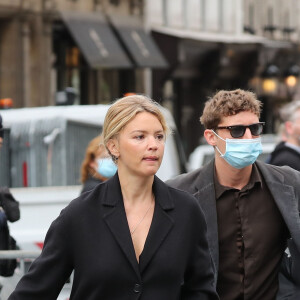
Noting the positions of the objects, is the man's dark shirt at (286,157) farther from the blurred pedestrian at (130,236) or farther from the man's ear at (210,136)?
the blurred pedestrian at (130,236)

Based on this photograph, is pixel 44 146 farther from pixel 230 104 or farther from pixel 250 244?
pixel 250 244

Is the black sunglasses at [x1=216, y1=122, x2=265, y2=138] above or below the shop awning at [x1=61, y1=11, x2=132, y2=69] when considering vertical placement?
above

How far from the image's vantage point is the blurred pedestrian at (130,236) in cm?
412

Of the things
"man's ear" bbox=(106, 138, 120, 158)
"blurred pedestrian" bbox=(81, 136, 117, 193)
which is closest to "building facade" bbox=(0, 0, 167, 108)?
"blurred pedestrian" bbox=(81, 136, 117, 193)

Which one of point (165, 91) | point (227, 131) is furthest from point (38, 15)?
point (227, 131)

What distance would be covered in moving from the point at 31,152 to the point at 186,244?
8.09 meters

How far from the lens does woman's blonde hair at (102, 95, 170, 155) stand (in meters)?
4.24

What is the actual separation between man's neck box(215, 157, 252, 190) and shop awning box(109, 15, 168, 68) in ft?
79.1

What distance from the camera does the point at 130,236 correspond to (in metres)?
4.18

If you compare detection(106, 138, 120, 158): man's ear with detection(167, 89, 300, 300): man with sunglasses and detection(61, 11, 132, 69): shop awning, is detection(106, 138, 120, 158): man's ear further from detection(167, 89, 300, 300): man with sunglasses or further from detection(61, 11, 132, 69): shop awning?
detection(61, 11, 132, 69): shop awning

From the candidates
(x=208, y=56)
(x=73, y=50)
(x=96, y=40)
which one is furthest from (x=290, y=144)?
(x=208, y=56)

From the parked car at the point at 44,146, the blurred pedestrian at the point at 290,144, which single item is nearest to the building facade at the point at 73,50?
the parked car at the point at 44,146

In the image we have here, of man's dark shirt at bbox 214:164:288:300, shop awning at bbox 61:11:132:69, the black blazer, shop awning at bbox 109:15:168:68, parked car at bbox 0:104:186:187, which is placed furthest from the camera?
shop awning at bbox 109:15:168:68

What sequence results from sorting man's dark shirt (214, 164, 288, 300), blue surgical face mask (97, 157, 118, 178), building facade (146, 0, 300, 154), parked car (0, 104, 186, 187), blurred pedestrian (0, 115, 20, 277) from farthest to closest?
building facade (146, 0, 300, 154)
parked car (0, 104, 186, 187)
blue surgical face mask (97, 157, 118, 178)
blurred pedestrian (0, 115, 20, 277)
man's dark shirt (214, 164, 288, 300)
